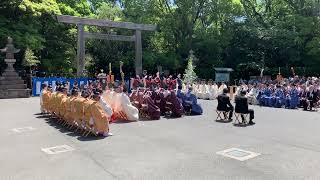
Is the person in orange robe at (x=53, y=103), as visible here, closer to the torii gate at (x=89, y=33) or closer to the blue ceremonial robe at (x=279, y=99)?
the blue ceremonial robe at (x=279, y=99)

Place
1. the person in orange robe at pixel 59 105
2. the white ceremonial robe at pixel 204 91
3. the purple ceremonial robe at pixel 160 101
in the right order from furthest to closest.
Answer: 1. the white ceremonial robe at pixel 204 91
2. the purple ceremonial robe at pixel 160 101
3. the person in orange robe at pixel 59 105

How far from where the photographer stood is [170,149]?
8.81m

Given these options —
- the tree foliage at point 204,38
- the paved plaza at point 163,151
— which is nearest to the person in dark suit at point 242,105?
the paved plaza at point 163,151

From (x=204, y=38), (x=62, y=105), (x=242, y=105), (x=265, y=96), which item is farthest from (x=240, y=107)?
(x=204, y=38)

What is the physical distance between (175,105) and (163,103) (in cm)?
→ 56

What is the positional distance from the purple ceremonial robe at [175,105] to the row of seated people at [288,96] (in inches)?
233

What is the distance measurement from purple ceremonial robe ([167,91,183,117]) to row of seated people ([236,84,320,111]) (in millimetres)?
5930

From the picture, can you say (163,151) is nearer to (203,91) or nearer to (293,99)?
(293,99)

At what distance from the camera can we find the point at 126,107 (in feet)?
43.9

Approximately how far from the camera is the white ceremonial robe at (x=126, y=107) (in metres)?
13.4

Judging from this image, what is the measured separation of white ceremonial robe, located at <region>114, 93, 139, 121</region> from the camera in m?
13.4

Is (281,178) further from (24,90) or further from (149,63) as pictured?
(149,63)

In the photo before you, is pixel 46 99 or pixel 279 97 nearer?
pixel 46 99

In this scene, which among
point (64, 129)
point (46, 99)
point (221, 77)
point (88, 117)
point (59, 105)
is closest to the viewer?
point (88, 117)
